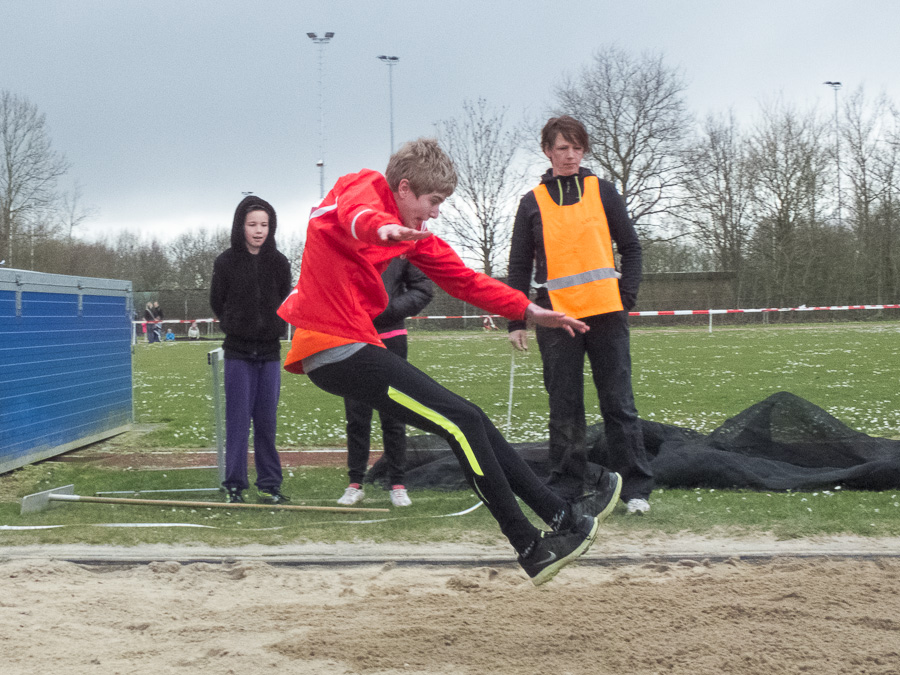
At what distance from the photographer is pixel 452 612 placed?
140 inches

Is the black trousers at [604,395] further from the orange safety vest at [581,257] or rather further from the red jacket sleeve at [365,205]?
the red jacket sleeve at [365,205]

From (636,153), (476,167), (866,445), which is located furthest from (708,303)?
(866,445)

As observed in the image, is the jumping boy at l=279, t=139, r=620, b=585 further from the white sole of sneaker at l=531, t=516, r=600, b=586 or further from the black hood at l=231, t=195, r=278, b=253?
the black hood at l=231, t=195, r=278, b=253

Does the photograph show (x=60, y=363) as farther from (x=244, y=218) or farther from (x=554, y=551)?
(x=554, y=551)

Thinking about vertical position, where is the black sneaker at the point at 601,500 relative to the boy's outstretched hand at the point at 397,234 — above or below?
below

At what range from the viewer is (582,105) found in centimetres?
4256

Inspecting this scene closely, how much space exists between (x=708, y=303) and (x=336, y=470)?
3722 cm

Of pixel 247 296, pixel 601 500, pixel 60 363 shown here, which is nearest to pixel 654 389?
pixel 60 363

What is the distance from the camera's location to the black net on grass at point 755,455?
5.72 meters

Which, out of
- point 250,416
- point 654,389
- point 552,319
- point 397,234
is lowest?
point 654,389

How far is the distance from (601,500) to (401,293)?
2.29 m

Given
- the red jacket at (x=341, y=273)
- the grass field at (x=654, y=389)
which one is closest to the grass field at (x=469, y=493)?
the grass field at (x=654, y=389)

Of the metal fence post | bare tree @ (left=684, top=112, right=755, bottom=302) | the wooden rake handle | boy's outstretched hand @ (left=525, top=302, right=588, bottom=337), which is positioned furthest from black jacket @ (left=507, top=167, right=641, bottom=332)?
bare tree @ (left=684, top=112, right=755, bottom=302)

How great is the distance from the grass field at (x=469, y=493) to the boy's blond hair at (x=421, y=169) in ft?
6.65
